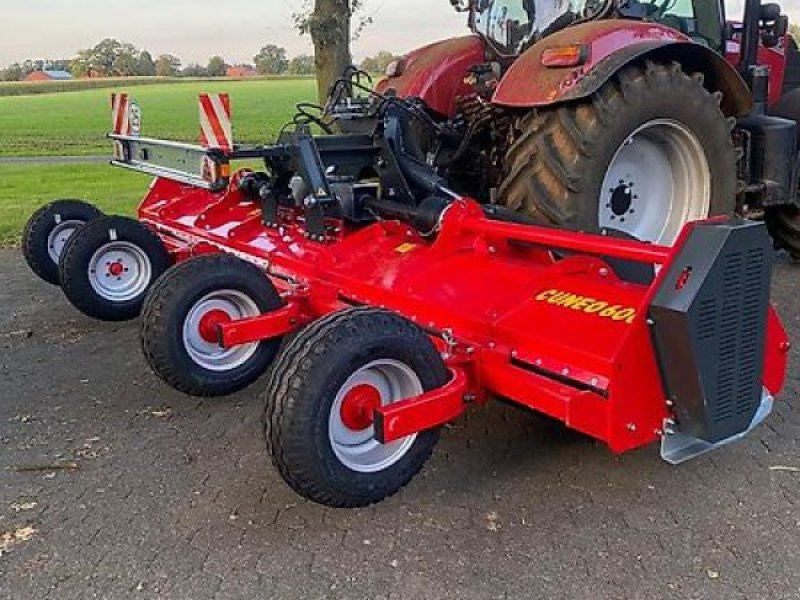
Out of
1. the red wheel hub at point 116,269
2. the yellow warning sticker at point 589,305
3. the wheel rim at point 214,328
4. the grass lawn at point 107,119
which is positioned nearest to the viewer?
the yellow warning sticker at point 589,305

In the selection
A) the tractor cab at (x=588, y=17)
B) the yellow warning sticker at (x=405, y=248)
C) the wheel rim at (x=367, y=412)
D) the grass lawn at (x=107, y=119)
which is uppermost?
the tractor cab at (x=588, y=17)

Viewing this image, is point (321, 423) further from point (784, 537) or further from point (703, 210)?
point (703, 210)

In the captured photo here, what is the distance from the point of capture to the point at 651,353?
2.87m

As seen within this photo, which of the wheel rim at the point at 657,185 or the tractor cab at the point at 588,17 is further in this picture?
the tractor cab at the point at 588,17

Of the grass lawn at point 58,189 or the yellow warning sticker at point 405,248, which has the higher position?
the yellow warning sticker at point 405,248

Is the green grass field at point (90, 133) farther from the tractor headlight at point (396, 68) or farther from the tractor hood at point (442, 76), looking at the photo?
the tractor hood at point (442, 76)

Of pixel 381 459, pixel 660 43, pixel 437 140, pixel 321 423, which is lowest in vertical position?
pixel 381 459

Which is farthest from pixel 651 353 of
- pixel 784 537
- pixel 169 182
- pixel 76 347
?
pixel 169 182

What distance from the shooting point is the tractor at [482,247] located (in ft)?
9.36

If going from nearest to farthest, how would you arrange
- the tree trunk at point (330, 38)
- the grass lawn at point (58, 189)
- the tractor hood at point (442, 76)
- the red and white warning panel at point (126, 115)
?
1. the red and white warning panel at point (126, 115)
2. the tractor hood at point (442, 76)
3. the tree trunk at point (330, 38)
4. the grass lawn at point (58, 189)

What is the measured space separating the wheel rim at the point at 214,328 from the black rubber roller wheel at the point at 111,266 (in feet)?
4.33

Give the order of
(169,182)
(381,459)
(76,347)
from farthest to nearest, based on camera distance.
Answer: (169,182)
(76,347)
(381,459)

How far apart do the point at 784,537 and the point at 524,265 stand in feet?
4.47

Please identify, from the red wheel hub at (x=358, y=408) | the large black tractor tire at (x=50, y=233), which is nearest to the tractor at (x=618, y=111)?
the red wheel hub at (x=358, y=408)
